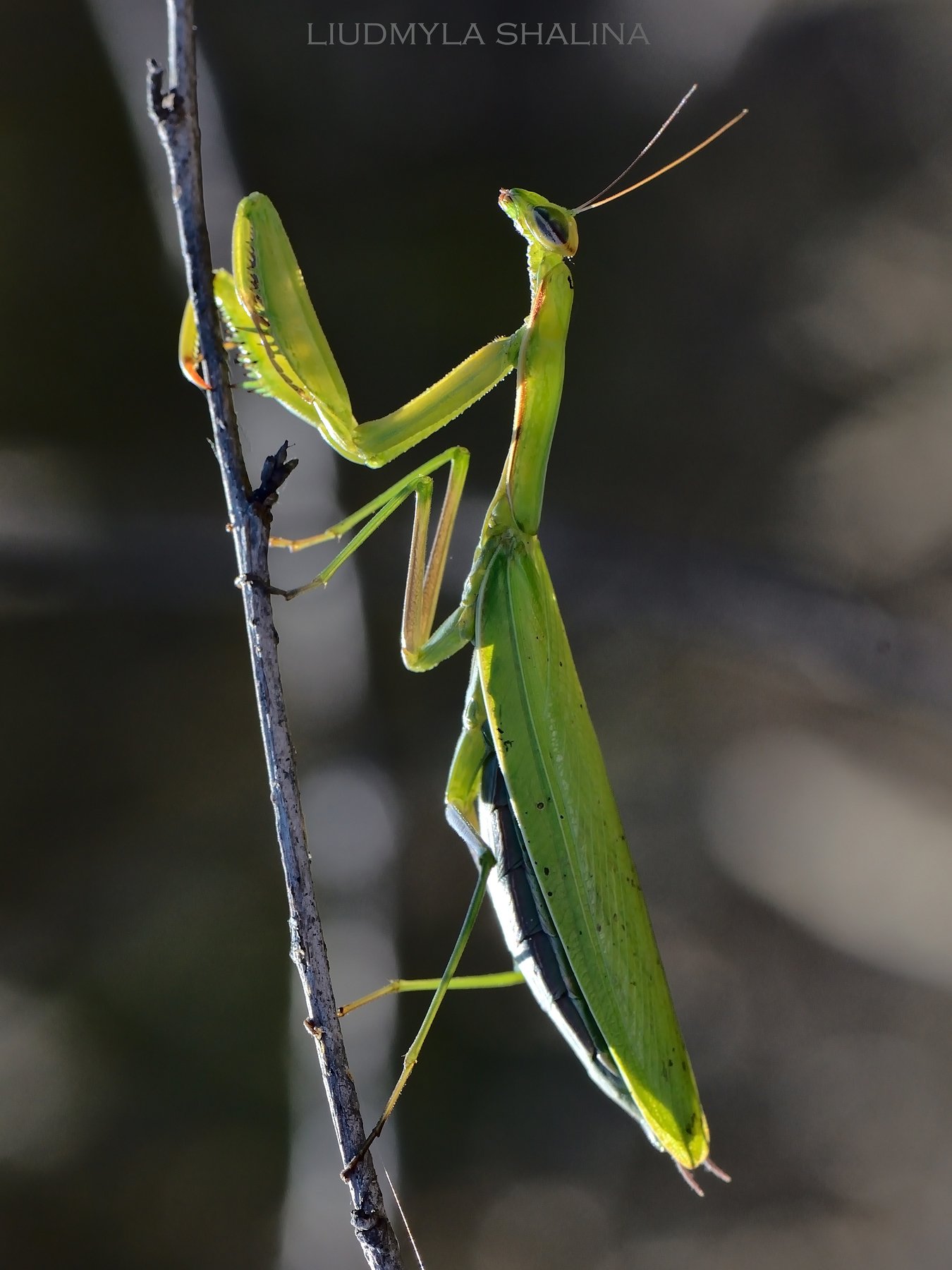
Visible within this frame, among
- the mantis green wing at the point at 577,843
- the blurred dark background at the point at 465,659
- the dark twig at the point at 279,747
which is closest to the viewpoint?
the dark twig at the point at 279,747

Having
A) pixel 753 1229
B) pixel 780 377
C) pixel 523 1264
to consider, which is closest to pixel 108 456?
pixel 780 377

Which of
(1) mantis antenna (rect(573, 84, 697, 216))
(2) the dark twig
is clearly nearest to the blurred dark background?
(1) mantis antenna (rect(573, 84, 697, 216))

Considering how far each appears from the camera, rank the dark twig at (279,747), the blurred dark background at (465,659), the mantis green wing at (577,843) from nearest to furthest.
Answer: the dark twig at (279,747) < the mantis green wing at (577,843) < the blurred dark background at (465,659)

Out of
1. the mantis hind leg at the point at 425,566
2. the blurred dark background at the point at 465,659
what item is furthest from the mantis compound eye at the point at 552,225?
the blurred dark background at the point at 465,659

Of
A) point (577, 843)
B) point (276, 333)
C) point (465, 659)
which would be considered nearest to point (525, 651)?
point (577, 843)

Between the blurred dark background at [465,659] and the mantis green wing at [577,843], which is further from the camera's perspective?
the blurred dark background at [465,659]

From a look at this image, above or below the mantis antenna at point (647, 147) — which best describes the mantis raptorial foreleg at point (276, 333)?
below

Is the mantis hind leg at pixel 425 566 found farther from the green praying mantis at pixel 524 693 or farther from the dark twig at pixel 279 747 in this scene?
the dark twig at pixel 279 747
